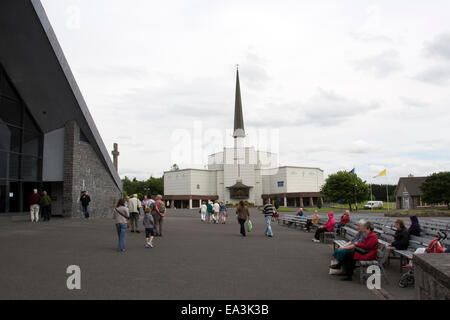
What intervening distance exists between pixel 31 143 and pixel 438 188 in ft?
160

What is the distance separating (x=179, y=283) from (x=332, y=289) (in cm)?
268

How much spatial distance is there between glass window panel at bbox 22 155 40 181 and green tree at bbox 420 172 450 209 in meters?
48.5

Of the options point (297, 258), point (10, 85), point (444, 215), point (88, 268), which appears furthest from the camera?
point (444, 215)

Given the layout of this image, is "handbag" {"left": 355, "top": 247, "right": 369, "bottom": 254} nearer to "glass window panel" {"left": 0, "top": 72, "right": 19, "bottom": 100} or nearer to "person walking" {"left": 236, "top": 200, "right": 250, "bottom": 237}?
"person walking" {"left": 236, "top": 200, "right": 250, "bottom": 237}

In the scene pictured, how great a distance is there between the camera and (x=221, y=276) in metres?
7.57

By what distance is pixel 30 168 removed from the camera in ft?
74.2

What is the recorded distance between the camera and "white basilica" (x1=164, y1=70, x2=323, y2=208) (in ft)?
258

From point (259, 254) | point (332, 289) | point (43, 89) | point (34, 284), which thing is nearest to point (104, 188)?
point (43, 89)

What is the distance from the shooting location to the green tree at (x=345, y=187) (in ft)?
169

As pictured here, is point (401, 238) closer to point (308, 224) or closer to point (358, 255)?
point (358, 255)

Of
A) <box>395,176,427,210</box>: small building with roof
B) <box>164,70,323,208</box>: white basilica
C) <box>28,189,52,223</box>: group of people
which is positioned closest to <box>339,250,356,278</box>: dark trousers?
<box>28,189,52,223</box>: group of people

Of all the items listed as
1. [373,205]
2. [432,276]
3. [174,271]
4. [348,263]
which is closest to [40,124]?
[174,271]

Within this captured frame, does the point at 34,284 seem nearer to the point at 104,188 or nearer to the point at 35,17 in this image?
the point at 35,17

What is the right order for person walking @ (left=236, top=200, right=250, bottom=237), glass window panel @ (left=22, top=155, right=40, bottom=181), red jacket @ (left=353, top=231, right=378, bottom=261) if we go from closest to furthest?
1. red jacket @ (left=353, top=231, right=378, bottom=261)
2. person walking @ (left=236, top=200, right=250, bottom=237)
3. glass window panel @ (left=22, top=155, right=40, bottom=181)
